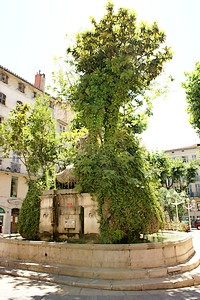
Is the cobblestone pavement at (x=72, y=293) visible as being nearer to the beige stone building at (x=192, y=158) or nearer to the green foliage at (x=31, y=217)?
the green foliage at (x=31, y=217)

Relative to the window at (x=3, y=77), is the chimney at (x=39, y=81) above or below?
above

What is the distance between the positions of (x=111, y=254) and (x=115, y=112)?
6.70 meters

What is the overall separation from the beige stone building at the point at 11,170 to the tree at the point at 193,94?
10.8m

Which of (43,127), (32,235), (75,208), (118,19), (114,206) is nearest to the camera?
(114,206)

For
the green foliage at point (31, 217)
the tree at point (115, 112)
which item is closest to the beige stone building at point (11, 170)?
the tree at point (115, 112)

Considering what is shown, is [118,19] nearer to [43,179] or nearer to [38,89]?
[43,179]

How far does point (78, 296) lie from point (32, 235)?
475 centimetres

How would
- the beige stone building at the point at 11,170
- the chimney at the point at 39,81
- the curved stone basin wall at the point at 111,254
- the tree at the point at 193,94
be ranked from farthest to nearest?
1. the chimney at the point at 39,81
2. the beige stone building at the point at 11,170
3. the tree at the point at 193,94
4. the curved stone basin wall at the point at 111,254

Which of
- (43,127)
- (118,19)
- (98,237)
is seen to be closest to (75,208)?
(98,237)

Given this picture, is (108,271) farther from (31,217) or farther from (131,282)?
(31,217)

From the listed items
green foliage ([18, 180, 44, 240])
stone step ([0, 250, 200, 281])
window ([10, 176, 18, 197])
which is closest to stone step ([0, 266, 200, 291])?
stone step ([0, 250, 200, 281])

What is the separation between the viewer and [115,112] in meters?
11.5

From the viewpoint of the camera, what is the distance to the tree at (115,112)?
820 cm

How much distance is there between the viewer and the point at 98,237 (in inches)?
320
